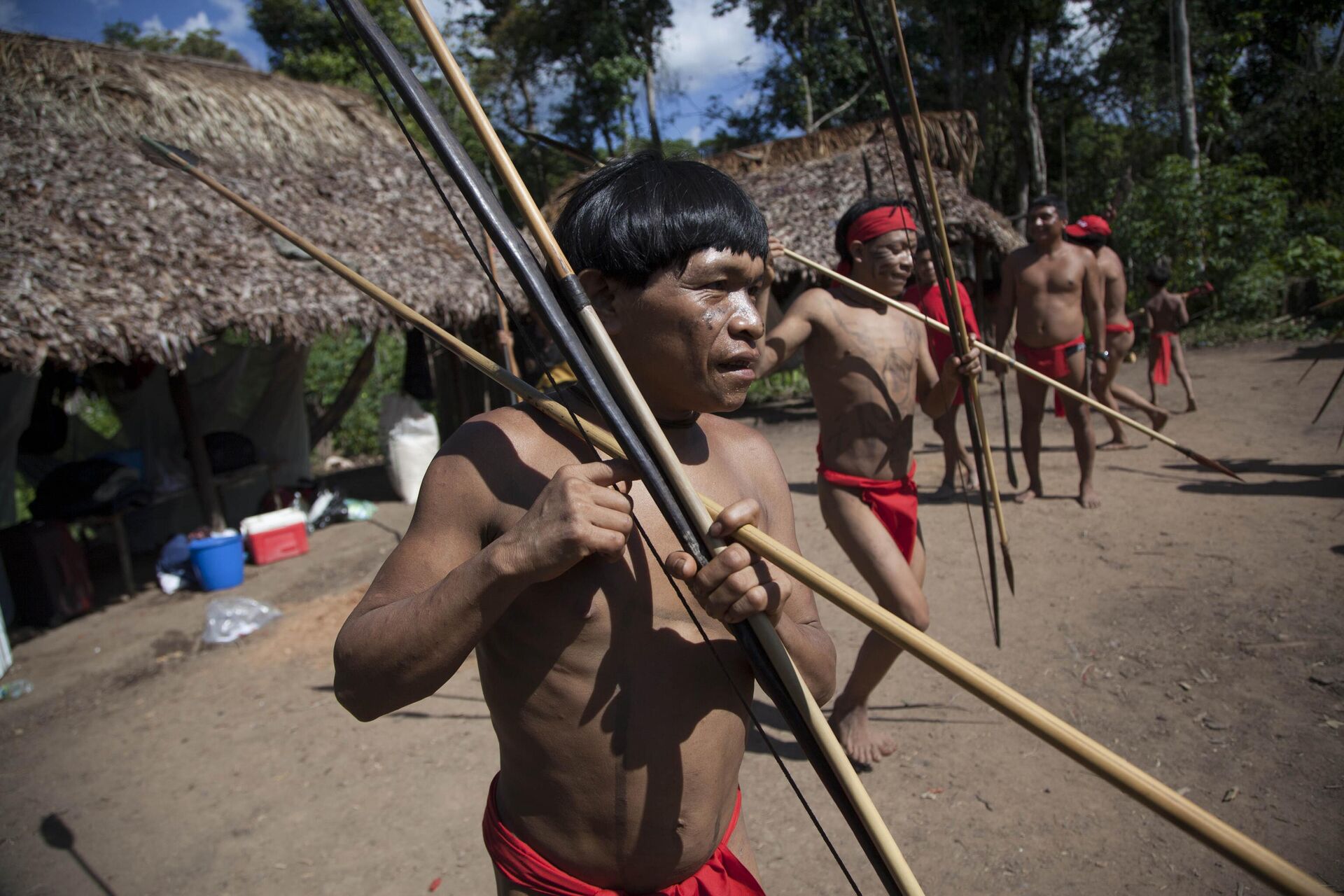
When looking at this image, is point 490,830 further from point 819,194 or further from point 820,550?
point 819,194

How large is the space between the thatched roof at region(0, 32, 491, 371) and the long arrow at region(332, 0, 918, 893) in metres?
6.05

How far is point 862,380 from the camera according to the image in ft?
10.8

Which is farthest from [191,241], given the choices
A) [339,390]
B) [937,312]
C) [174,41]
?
[174,41]

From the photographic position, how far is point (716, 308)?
4.29 feet

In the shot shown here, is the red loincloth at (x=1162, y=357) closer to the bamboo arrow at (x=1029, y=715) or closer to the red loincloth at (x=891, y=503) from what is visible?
the red loincloth at (x=891, y=503)

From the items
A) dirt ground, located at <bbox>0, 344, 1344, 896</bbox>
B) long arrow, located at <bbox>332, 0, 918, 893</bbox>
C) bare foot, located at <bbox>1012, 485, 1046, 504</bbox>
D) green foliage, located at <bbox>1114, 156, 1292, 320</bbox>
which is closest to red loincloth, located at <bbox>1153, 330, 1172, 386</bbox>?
dirt ground, located at <bbox>0, 344, 1344, 896</bbox>

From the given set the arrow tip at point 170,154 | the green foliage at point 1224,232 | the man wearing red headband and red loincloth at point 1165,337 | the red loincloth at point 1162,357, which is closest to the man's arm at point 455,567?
the arrow tip at point 170,154

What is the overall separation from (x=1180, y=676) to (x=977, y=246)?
34.7 feet

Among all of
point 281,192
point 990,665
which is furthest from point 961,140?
point 990,665

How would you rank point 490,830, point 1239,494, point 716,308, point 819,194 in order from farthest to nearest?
point 819,194, point 1239,494, point 490,830, point 716,308

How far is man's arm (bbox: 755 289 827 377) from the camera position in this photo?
11.1ft

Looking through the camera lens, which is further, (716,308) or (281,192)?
(281,192)

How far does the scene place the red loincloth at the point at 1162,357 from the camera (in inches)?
339

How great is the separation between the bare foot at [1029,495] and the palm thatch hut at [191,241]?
563cm
